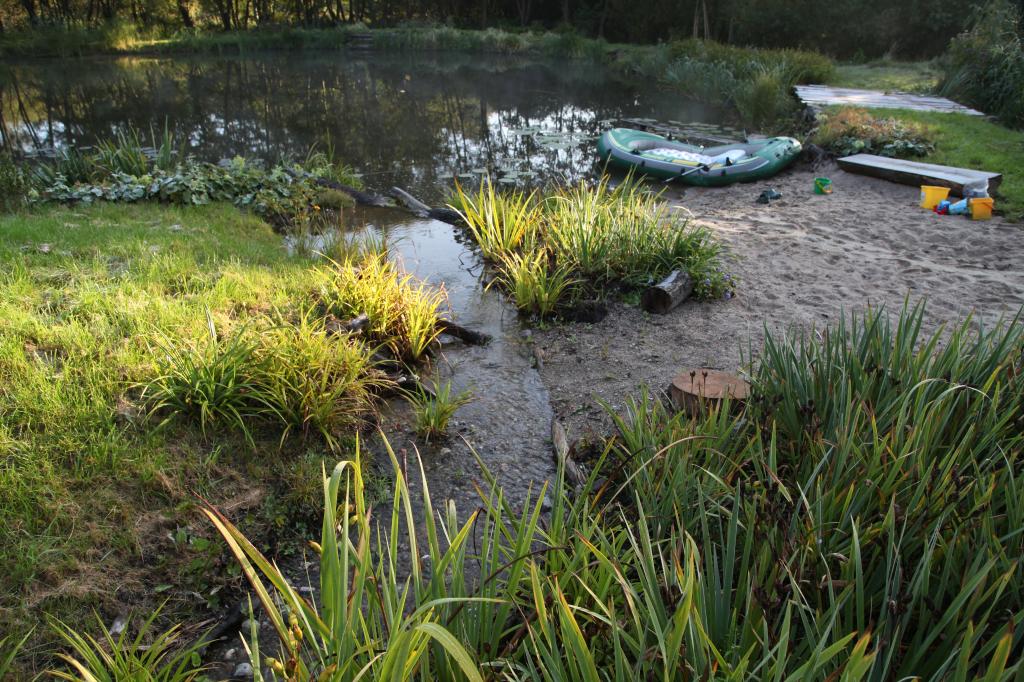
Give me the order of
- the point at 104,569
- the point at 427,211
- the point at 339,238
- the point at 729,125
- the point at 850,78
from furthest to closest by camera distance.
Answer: the point at 850,78 < the point at 729,125 < the point at 427,211 < the point at 339,238 < the point at 104,569

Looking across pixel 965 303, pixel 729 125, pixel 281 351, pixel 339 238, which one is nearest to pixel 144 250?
pixel 339 238

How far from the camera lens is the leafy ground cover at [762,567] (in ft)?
4.70

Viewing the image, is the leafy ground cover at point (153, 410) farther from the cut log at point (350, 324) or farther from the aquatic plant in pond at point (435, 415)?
the aquatic plant in pond at point (435, 415)

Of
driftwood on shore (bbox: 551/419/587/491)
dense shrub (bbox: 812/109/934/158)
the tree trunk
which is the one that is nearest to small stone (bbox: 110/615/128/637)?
driftwood on shore (bbox: 551/419/587/491)

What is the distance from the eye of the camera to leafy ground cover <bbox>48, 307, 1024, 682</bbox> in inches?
56.4

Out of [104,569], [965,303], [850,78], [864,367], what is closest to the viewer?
[104,569]

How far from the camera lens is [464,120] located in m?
13.9

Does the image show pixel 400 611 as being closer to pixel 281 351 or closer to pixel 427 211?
pixel 281 351

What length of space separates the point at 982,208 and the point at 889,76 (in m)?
12.6

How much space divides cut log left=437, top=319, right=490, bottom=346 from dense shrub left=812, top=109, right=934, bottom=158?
7.04 meters

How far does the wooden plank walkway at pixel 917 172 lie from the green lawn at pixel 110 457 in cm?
715

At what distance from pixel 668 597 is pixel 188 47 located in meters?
31.9

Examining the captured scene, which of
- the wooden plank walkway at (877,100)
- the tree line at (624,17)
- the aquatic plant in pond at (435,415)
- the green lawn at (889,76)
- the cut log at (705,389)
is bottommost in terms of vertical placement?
the aquatic plant in pond at (435,415)

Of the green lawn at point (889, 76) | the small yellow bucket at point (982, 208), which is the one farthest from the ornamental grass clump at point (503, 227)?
the green lawn at point (889, 76)
